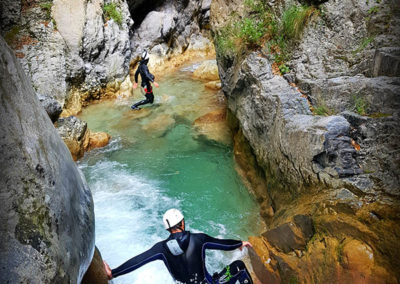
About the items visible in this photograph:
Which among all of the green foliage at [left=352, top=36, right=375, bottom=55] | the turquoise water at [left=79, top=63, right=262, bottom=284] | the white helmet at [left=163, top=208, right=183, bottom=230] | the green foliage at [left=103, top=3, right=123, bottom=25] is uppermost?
the green foliage at [left=103, top=3, right=123, bottom=25]

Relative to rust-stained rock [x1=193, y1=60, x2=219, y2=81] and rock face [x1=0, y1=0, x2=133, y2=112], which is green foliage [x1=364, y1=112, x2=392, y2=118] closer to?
rock face [x1=0, y1=0, x2=133, y2=112]

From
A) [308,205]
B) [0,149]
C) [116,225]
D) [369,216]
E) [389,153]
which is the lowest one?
[116,225]

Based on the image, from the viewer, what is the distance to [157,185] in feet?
20.8

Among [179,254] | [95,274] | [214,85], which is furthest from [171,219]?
[214,85]

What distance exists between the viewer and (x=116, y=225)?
5309 mm

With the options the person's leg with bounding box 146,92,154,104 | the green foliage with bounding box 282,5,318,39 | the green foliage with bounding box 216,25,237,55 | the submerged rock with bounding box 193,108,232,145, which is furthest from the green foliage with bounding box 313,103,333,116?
the person's leg with bounding box 146,92,154,104

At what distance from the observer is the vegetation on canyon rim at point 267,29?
5570mm

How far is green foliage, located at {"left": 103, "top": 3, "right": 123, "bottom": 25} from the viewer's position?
11250 millimetres

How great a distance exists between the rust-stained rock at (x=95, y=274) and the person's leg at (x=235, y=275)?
1.31 m

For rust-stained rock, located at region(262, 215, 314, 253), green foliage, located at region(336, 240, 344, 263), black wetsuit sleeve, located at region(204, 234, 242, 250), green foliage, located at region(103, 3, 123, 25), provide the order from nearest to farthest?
green foliage, located at region(336, 240, 344, 263) < black wetsuit sleeve, located at region(204, 234, 242, 250) < rust-stained rock, located at region(262, 215, 314, 253) < green foliage, located at region(103, 3, 123, 25)

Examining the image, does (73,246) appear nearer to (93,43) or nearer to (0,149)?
(0,149)

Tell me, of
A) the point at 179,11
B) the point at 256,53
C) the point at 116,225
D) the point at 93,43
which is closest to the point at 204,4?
the point at 179,11

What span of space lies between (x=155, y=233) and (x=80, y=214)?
258 cm

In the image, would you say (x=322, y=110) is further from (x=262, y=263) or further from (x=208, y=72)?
(x=208, y=72)
